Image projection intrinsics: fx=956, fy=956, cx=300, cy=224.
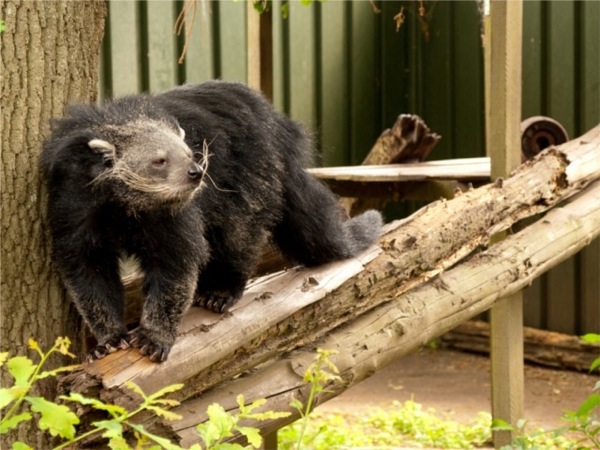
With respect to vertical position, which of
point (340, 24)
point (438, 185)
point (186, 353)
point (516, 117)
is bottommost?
point (186, 353)

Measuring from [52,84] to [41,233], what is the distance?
1.72 ft

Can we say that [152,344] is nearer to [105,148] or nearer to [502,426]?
[105,148]

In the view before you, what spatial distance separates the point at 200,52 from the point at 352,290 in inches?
127

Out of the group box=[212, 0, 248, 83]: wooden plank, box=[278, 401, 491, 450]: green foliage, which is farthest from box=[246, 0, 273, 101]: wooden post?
box=[278, 401, 491, 450]: green foliage

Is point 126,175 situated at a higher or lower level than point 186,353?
higher

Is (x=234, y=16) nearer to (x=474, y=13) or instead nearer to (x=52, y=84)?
(x=474, y=13)

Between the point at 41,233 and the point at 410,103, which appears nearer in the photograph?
the point at 41,233

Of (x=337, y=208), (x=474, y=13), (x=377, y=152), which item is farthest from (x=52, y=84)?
(x=474, y=13)

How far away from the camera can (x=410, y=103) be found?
814cm

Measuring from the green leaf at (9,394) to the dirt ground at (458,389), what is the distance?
425 centimetres

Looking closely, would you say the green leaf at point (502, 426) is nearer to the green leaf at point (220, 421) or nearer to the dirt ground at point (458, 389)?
the dirt ground at point (458, 389)

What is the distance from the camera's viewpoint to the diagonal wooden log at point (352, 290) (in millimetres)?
3084

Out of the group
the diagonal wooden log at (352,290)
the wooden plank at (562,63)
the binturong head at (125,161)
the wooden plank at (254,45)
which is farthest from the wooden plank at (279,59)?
the binturong head at (125,161)

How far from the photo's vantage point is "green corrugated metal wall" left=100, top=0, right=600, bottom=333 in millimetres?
6293
